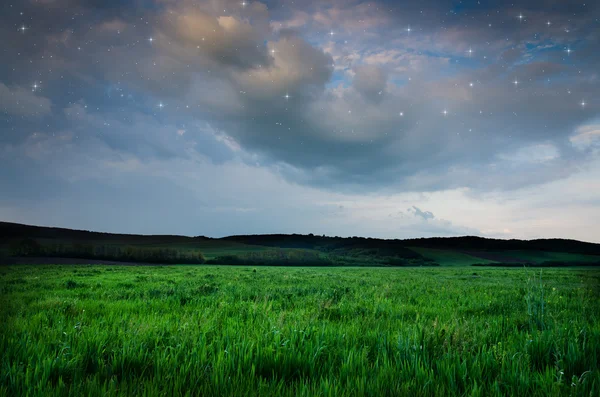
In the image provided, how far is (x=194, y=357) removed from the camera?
3.34 meters

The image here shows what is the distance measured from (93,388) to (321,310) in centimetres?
469

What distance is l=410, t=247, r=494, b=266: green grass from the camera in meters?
89.3

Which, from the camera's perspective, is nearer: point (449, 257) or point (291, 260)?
point (291, 260)

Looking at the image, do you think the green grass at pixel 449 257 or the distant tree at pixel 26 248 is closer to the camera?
the distant tree at pixel 26 248

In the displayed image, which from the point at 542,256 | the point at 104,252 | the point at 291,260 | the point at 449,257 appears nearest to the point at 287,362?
the point at 104,252

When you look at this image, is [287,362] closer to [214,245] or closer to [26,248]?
[26,248]

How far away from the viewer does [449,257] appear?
315ft

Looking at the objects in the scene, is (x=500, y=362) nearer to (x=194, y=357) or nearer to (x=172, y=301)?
(x=194, y=357)

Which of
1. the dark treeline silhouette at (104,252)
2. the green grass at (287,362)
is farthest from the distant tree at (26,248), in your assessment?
the green grass at (287,362)

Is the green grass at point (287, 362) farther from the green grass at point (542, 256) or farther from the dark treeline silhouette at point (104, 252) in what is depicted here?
the green grass at point (542, 256)

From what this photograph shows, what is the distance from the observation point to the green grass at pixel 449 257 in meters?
89.3

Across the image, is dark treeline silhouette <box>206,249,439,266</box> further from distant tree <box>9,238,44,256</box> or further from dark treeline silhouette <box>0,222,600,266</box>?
distant tree <box>9,238,44,256</box>

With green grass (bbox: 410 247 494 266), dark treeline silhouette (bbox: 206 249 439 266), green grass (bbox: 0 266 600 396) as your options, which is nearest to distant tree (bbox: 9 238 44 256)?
dark treeline silhouette (bbox: 206 249 439 266)

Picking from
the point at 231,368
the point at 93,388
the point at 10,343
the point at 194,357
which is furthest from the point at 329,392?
the point at 10,343
